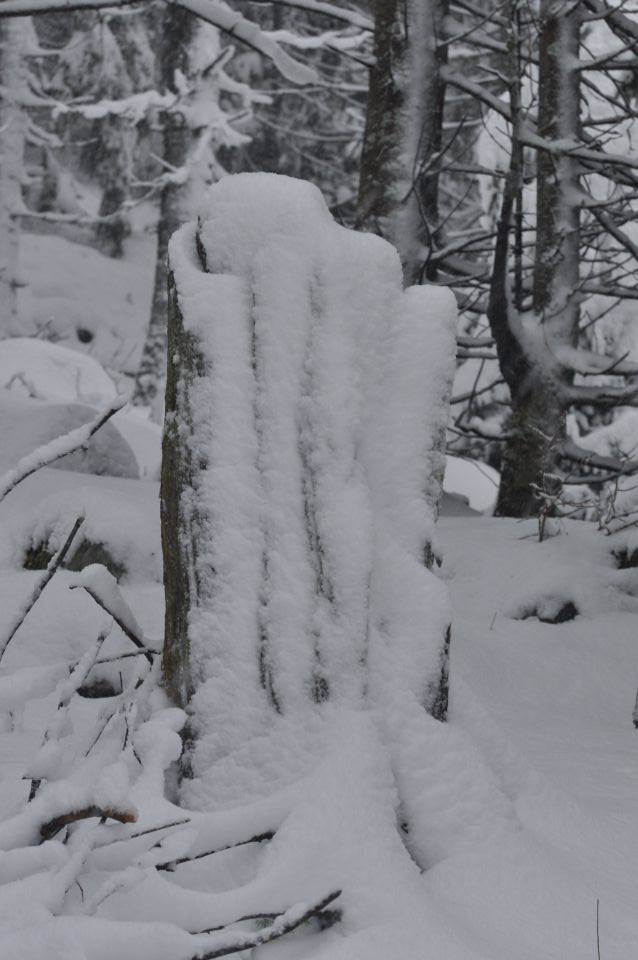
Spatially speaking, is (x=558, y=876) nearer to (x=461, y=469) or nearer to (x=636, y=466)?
(x=636, y=466)

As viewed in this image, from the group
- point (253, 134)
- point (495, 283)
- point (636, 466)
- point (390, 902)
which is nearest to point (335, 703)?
point (390, 902)

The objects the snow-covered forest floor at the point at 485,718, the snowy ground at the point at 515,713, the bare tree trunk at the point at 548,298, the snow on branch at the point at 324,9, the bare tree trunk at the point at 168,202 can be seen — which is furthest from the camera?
the bare tree trunk at the point at 168,202

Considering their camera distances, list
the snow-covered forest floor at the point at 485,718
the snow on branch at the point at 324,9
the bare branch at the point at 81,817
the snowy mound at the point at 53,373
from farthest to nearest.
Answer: the snowy mound at the point at 53,373 < the snow on branch at the point at 324,9 < the snow-covered forest floor at the point at 485,718 < the bare branch at the point at 81,817

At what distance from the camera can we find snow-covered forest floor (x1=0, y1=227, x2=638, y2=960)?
5.37 feet

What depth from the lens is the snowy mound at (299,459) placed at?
2025 millimetres

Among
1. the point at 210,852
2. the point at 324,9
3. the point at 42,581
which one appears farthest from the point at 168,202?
the point at 210,852

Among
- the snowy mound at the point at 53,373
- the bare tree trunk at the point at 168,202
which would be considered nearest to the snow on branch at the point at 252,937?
the snowy mound at the point at 53,373

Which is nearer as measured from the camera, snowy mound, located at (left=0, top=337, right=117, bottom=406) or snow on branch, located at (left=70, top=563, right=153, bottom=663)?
snow on branch, located at (left=70, top=563, right=153, bottom=663)

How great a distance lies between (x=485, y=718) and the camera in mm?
2279

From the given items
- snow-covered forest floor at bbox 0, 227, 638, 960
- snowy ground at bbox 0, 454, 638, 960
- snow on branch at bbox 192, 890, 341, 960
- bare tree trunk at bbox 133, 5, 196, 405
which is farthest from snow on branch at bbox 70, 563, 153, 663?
bare tree trunk at bbox 133, 5, 196, 405

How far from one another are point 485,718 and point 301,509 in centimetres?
63

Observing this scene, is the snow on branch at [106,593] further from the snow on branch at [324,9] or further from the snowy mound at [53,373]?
the snowy mound at [53,373]

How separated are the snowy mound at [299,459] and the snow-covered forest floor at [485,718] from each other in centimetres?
26

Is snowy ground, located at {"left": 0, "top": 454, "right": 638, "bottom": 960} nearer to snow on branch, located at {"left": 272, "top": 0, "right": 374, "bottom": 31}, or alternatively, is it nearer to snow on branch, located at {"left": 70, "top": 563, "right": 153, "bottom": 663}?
snow on branch, located at {"left": 70, "top": 563, "right": 153, "bottom": 663}
